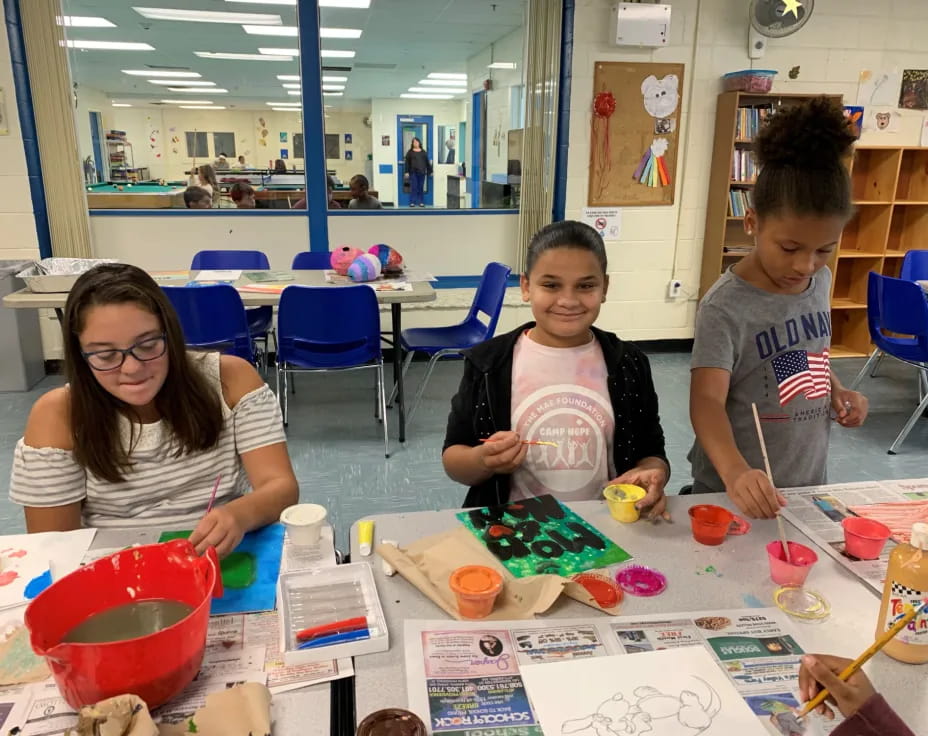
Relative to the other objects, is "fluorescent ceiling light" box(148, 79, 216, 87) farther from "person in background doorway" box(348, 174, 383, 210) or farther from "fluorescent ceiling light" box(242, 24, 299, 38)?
"person in background doorway" box(348, 174, 383, 210)

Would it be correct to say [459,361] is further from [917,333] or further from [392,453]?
[917,333]

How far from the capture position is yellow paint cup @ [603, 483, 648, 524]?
129 centimetres

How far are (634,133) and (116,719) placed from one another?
4.84 meters

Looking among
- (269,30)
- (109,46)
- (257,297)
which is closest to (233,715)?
(257,297)

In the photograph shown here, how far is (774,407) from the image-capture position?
1.53 m

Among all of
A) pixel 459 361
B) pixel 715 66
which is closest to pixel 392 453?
pixel 459 361

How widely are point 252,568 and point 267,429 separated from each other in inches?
13.8

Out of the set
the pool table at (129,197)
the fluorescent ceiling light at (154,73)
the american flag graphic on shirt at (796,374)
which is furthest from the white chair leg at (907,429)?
the fluorescent ceiling light at (154,73)

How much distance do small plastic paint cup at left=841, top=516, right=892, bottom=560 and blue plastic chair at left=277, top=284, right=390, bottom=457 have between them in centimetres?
240

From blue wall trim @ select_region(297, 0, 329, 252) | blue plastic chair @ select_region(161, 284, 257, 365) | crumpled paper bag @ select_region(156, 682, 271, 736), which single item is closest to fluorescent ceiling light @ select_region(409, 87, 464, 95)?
blue wall trim @ select_region(297, 0, 329, 252)

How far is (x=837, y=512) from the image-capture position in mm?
1351

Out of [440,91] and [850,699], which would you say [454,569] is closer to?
[850,699]

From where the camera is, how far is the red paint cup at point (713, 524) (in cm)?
122

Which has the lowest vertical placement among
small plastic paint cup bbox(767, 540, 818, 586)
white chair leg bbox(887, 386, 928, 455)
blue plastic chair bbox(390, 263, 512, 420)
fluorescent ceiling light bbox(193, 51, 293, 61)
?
white chair leg bbox(887, 386, 928, 455)
